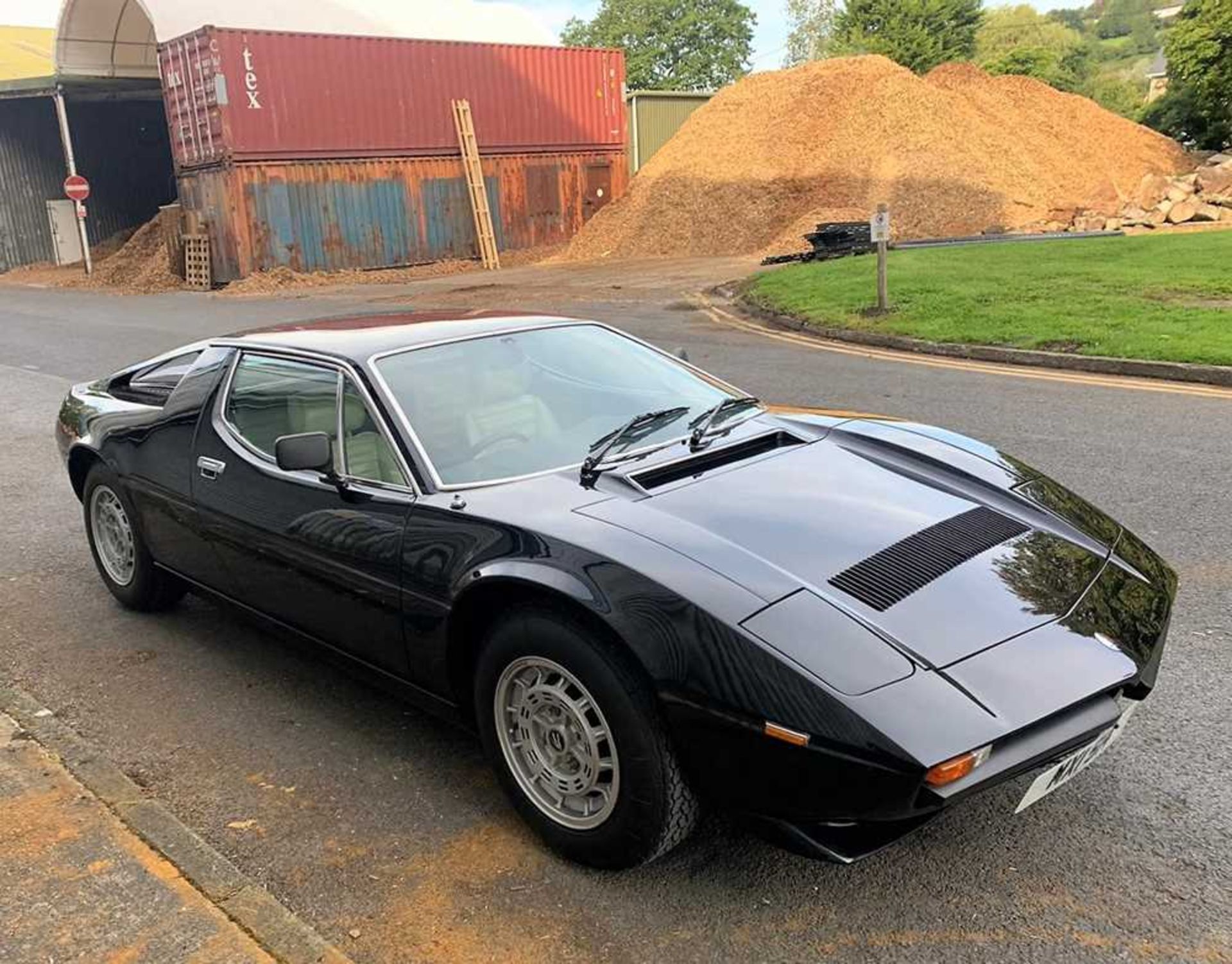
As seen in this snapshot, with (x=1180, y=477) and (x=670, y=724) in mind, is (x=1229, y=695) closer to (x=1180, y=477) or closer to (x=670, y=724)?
(x=670, y=724)

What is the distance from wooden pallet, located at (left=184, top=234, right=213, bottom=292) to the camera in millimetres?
25828

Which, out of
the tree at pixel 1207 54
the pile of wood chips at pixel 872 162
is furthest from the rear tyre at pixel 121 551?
the tree at pixel 1207 54

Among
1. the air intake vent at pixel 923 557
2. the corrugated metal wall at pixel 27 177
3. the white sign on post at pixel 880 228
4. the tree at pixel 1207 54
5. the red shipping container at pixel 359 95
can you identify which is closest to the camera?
the air intake vent at pixel 923 557

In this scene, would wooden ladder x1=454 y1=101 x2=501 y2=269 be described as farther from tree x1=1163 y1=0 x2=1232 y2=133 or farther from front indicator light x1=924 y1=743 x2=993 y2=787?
front indicator light x1=924 y1=743 x2=993 y2=787

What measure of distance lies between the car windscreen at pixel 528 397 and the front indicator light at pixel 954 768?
150cm

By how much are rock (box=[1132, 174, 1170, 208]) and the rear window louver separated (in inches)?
922

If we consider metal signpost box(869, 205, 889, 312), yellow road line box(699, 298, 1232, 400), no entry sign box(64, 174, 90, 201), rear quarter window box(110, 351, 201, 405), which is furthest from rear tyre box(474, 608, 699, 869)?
no entry sign box(64, 174, 90, 201)

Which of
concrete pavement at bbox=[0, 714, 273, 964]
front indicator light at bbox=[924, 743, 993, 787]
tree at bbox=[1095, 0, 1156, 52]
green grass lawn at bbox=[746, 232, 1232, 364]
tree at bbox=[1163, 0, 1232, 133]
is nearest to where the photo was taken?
front indicator light at bbox=[924, 743, 993, 787]

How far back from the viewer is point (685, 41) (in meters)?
75.3

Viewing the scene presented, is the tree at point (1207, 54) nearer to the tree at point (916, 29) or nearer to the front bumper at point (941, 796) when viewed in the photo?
the tree at point (916, 29)

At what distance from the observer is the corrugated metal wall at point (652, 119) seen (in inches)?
1323

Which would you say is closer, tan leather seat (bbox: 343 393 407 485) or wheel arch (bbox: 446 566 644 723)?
wheel arch (bbox: 446 566 644 723)

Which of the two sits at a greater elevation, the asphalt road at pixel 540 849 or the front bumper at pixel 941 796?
the front bumper at pixel 941 796

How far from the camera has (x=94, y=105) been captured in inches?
1389
